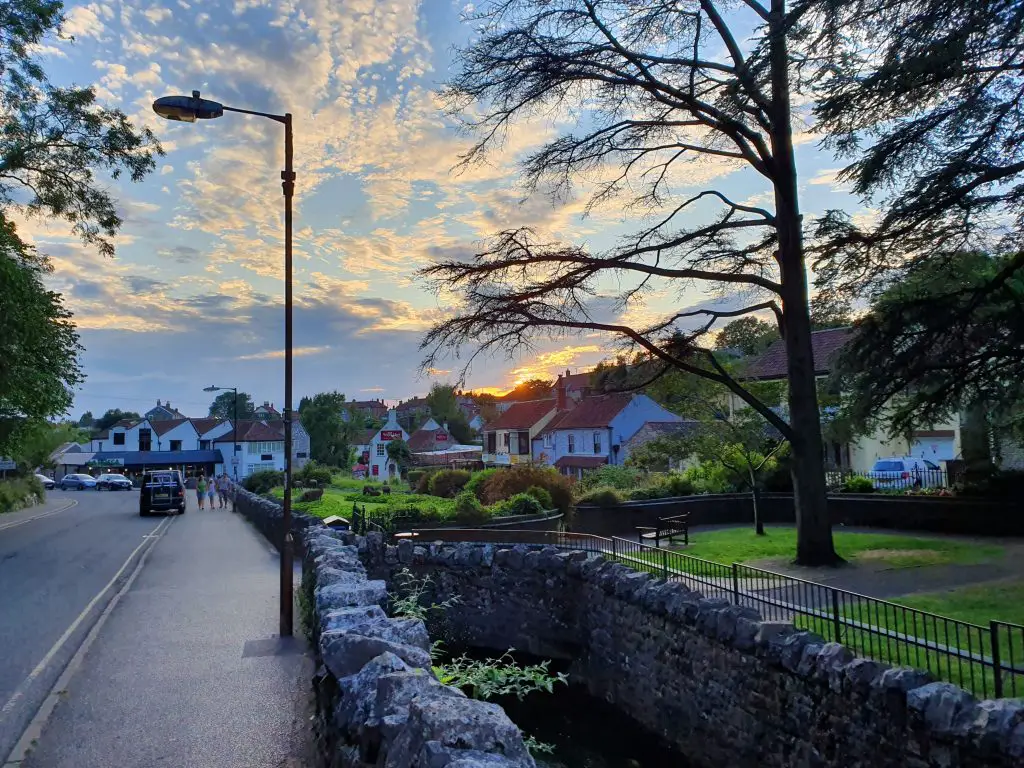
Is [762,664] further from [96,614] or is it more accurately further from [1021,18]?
[96,614]

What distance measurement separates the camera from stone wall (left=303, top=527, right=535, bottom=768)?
11.2 ft


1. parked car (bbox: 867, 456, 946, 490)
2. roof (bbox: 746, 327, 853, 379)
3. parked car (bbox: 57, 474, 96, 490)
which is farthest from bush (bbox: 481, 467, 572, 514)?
parked car (bbox: 57, 474, 96, 490)

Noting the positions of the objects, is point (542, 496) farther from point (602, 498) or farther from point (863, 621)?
point (863, 621)

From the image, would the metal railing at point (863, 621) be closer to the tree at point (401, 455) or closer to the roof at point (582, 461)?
the roof at point (582, 461)

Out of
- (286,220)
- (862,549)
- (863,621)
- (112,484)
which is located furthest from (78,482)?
(863,621)

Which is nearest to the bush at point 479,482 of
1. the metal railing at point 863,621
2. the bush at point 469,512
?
the bush at point 469,512

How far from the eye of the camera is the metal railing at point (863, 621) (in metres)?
7.70

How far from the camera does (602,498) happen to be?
25.8 meters

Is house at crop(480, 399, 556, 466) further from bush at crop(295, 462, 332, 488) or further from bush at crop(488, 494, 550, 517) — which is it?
bush at crop(488, 494, 550, 517)

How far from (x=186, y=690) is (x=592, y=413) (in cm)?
4649

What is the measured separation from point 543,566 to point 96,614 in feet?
27.9

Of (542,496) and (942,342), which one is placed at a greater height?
(942,342)

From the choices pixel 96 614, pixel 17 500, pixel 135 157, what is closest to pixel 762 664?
pixel 96 614

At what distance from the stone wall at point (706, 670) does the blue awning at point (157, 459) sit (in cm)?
7622
